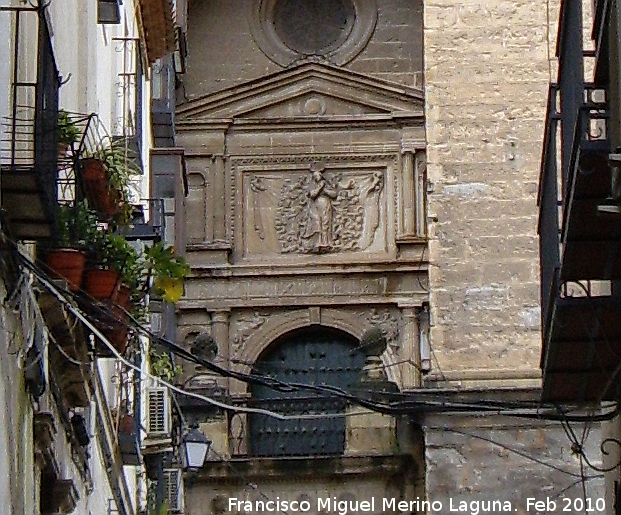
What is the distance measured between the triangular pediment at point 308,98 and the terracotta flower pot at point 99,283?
47.8 ft

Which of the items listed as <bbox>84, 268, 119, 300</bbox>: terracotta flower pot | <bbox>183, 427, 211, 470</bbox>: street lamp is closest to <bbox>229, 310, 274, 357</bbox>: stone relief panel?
<bbox>183, 427, 211, 470</bbox>: street lamp

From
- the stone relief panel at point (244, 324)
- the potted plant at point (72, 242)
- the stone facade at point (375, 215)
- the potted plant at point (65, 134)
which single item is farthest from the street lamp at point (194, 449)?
the potted plant at point (65, 134)

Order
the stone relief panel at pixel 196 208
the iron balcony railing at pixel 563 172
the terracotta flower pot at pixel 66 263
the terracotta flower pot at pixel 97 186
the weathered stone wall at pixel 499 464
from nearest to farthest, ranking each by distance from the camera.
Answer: the iron balcony railing at pixel 563 172 < the terracotta flower pot at pixel 66 263 < the terracotta flower pot at pixel 97 186 < the weathered stone wall at pixel 499 464 < the stone relief panel at pixel 196 208

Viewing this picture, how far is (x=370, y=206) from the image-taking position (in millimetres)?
24000

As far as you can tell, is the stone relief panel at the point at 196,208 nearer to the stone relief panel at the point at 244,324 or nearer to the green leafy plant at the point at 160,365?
the stone relief panel at the point at 244,324

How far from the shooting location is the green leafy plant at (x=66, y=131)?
936 cm

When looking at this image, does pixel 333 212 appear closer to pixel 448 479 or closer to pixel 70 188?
pixel 448 479

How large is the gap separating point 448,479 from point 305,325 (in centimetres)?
518

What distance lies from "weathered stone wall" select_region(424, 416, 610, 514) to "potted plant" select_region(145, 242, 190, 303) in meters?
7.81

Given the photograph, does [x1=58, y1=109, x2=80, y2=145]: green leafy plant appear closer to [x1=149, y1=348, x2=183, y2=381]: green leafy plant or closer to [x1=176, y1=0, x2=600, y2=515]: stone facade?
[x1=149, y1=348, x2=183, y2=381]: green leafy plant

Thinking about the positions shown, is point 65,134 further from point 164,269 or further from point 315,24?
point 315,24

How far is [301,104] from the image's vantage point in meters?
24.4

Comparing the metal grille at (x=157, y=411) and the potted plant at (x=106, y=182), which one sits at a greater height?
the potted plant at (x=106, y=182)

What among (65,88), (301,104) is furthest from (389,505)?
(65,88)
